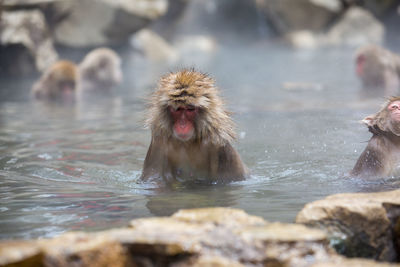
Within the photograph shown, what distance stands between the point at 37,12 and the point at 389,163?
10572 mm

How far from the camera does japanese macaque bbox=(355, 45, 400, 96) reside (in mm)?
9859

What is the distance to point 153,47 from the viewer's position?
1811 centimetres

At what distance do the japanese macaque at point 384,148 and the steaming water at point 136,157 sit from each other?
87 mm

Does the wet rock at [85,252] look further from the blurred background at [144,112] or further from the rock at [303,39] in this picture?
the rock at [303,39]

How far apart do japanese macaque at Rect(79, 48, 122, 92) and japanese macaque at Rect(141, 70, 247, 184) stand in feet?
24.5

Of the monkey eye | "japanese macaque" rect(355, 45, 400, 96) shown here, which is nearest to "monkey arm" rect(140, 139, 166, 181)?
the monkey eye

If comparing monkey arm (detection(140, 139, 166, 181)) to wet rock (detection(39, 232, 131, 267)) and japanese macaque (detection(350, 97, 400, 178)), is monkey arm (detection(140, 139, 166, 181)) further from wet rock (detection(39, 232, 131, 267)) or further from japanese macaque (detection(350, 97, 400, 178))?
wet rock (detection(39, 232, 131, 267))

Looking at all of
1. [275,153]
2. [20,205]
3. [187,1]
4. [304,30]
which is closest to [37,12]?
[187,1]

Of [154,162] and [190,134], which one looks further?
[154,162]

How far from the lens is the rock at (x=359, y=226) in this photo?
280 centimetres

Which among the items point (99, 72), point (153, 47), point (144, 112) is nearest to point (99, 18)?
point (99, 72)

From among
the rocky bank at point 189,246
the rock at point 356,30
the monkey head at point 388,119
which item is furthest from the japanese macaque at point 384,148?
the rock at point 356,30

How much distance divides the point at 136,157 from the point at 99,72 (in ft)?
20.1

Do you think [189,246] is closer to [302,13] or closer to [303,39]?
[302,13]
